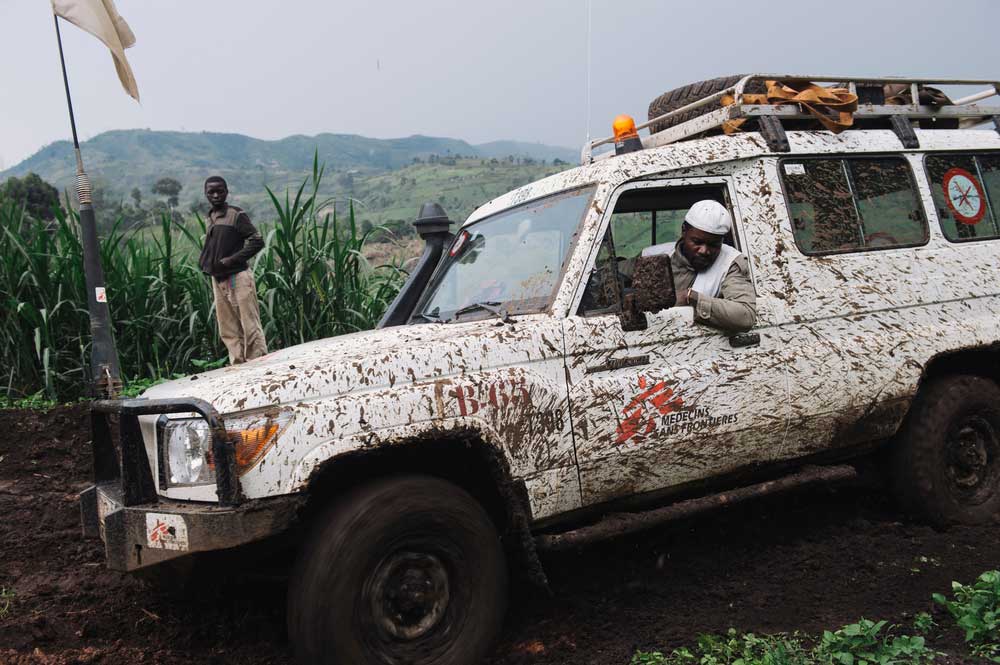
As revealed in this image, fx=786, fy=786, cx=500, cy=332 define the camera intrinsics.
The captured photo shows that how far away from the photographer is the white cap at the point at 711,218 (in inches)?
141

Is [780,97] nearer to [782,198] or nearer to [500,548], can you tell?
[782,198]

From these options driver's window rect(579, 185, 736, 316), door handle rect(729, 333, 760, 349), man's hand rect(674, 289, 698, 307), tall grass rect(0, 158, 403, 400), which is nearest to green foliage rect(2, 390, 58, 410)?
tall grass rect(0, 158, 403, 400)

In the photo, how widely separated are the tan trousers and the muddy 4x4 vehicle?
257 centimetres

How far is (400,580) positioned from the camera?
2762 millimetres

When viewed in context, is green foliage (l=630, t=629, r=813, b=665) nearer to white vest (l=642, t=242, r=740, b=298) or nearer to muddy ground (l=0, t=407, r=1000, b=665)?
muddy ground (l=0, t=407, r=1000, b=665)

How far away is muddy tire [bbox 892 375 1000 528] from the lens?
13.3 feet

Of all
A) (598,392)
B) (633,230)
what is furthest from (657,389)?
(633,230)

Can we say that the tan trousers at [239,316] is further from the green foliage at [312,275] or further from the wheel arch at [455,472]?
the wheel arch at [455,472]

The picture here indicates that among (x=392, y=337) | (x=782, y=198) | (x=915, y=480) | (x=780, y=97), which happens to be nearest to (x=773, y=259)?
(x=782, y=198)

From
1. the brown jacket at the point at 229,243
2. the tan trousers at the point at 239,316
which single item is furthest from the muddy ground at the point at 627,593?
the brown jacket at the point at 229,243

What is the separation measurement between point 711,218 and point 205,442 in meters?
2.34

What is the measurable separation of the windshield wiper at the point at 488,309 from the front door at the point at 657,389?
0.27 m

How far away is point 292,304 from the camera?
7512mm

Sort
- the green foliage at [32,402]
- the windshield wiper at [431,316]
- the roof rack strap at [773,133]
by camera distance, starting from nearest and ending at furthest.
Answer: the windshield wiper at [431,316] < the roof rack strap at [773,133] < the green foliage at [32,402]
